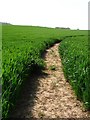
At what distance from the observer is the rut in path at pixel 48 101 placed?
8.80 meters

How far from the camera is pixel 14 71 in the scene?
9305 mm

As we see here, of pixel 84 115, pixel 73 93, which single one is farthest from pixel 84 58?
pixel 84 115

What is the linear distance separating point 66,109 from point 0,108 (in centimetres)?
315

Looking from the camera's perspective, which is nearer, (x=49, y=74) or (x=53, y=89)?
(x=53, y=89)

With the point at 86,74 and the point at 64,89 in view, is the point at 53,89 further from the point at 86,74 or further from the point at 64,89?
the point at 86,74

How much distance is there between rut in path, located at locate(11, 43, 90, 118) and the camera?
8805mm

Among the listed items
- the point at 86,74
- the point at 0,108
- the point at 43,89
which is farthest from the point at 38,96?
the point at 0,108

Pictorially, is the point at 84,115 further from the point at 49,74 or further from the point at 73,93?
the point at 49,74

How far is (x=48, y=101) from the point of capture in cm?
1005

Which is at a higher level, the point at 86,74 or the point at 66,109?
the point at 86,74

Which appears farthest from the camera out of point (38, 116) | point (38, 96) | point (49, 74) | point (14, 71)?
point (49, 74)

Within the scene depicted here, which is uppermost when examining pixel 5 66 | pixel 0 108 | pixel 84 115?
pixel 5 66

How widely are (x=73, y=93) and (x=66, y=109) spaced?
1933 mm

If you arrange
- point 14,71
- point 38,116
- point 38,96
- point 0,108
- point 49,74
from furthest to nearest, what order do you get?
point 49,74 < point 38,96 < point 14,71 < point 38,116 < point 0,108
